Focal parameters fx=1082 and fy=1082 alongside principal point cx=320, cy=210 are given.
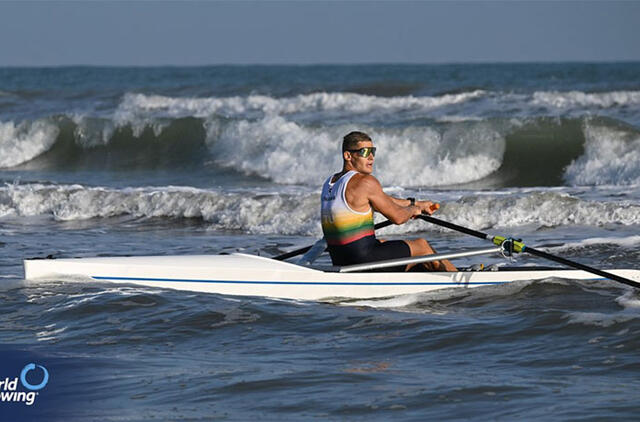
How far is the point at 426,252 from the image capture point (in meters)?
8.35

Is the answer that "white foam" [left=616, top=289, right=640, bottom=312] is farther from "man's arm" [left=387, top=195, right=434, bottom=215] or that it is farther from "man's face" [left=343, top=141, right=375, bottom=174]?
"man's face" [left=343, top=141, right=375, bottom=174]

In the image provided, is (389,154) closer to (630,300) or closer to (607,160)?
(607,160)

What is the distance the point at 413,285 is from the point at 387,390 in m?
2.67

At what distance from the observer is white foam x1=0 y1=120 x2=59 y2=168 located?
24359 millimetres

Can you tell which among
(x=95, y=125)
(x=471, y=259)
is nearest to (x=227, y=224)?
(x=471, y=259)

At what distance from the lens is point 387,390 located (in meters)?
5.59

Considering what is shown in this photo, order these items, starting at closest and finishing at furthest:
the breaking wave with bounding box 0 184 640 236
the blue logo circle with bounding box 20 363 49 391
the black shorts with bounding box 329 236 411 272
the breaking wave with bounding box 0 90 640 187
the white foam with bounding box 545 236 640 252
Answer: the blue logo circle with bounding box 20 363 49 391
the black shorts with bounding box 329 236 411 272
the white foam with bounding box 545 236 640 252
the breaking wave with bounding box 0 184 640 236
the breaking wave with bounding box 0 90 640 187

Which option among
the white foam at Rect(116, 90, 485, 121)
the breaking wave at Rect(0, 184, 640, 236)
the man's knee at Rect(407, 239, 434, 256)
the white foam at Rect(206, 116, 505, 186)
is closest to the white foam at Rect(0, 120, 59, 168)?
the white foam at Rect(116, 90, 485, 121)

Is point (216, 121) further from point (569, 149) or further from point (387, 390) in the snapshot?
point (387, 390)

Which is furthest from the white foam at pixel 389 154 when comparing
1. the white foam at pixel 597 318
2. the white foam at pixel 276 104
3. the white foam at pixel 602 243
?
the white foam at pixel 597 318

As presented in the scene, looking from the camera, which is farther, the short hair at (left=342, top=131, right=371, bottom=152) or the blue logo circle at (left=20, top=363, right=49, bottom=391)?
the short hair at (left=342, top=131, right=371, bottom=152)

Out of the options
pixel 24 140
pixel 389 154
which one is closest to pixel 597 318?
pixel 389 154

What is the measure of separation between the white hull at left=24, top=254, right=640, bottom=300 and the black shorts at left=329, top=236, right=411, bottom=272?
0.13m

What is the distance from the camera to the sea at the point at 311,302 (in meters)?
5.55
